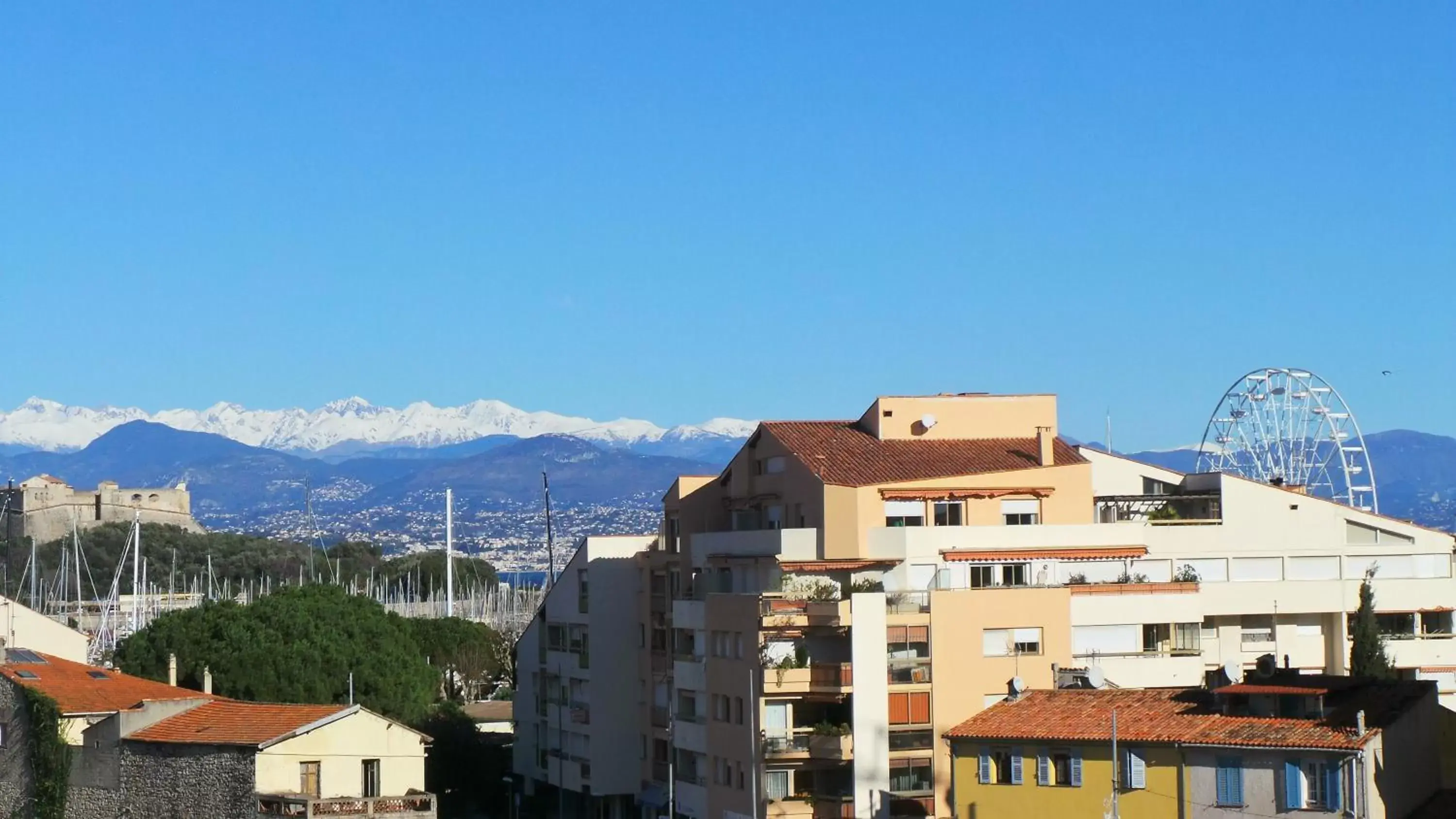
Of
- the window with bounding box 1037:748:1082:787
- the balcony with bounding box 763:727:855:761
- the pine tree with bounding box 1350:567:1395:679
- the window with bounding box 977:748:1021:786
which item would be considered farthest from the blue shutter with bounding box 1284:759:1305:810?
the pine tree with bounding box 1350:567:1395:679

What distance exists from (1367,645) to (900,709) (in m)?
15.3

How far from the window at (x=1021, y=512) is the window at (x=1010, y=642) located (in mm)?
5684

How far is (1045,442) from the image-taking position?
219ft

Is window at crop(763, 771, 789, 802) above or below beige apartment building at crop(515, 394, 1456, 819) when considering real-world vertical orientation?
below

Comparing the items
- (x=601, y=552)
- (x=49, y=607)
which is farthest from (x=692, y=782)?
(x=49, y=607)

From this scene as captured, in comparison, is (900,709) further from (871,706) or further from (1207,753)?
(1207,753)

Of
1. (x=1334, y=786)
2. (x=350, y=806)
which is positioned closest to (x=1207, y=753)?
(x=1334, y=786)

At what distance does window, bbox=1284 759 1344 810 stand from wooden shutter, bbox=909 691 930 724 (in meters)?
14.3

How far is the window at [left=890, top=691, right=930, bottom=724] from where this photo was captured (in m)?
57.3

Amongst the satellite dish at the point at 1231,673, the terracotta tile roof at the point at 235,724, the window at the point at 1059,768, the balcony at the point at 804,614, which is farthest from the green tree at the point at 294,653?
the satellite dish at the point at 1231,673

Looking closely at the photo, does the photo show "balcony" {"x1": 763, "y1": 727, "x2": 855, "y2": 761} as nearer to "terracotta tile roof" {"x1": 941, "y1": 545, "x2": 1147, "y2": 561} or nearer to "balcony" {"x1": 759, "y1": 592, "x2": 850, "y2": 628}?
"balcony" {"x1": 759, "y1": 592, "x2": 850, "y2": 628}

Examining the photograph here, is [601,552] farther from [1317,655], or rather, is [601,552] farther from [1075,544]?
[1317,655]

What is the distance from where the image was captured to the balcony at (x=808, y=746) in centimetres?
5716

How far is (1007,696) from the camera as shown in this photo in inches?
2152
